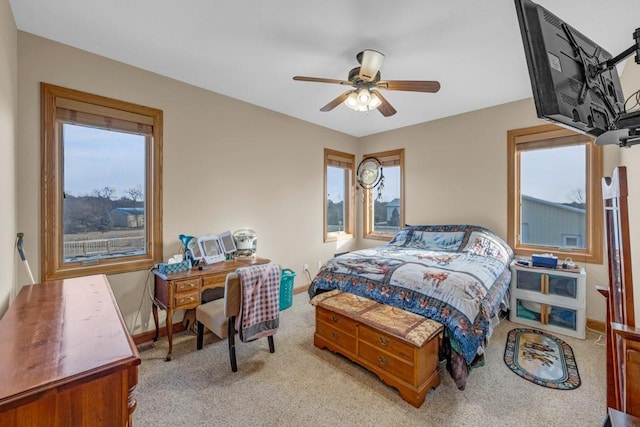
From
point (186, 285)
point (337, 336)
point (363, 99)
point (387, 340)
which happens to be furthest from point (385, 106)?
point (186, 285)

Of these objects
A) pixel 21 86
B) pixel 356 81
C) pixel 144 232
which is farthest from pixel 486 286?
pixel 21 86

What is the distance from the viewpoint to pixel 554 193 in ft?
10.9

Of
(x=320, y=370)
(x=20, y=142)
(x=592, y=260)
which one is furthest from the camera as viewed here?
(x=592, y=260)

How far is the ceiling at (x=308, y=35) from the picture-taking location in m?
1.85

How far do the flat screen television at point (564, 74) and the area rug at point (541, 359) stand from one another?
6.46ft

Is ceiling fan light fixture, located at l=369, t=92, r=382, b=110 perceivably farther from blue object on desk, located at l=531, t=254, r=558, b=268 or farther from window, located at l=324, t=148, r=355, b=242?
blue object on desk, located at l=531, t=254, r=558, b=268

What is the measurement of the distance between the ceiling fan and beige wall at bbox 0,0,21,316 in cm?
185

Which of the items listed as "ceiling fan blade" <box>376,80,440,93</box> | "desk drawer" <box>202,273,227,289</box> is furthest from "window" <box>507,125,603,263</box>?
"desk drawer" <box>202,273,227,289</box>

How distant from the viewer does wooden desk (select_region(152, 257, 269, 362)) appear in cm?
239

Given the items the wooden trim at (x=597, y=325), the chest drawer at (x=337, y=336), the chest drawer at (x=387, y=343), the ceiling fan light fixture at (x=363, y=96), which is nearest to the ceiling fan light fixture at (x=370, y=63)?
the ceiling fan light fixture at (x=363, y=96)

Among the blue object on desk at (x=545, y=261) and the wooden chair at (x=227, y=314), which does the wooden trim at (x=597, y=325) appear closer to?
the blue object on desk at (x=545, y=261)

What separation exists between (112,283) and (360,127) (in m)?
3.93

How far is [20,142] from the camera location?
6.87ft

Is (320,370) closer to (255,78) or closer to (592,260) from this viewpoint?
(255,78)
